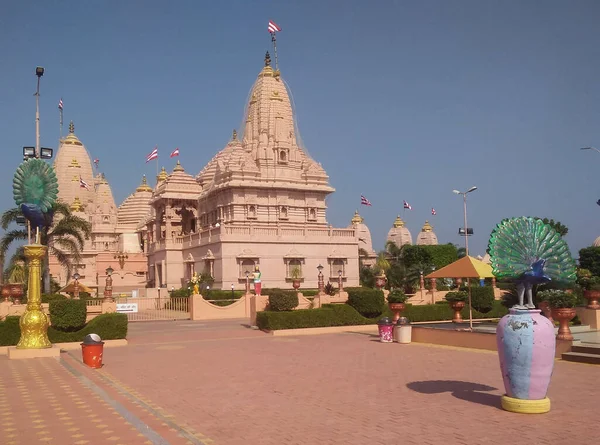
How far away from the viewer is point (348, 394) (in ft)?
36.7

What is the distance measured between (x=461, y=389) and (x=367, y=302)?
15443 mm

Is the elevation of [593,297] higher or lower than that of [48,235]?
lower

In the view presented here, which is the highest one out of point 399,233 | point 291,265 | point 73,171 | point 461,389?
point 73,171

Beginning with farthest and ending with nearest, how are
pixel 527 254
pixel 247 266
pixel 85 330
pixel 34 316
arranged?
pixel 247 266
pixel 85 330
pixel 34 316
pixel 527 254

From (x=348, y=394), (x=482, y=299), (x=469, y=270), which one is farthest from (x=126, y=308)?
(x=348, y=394)

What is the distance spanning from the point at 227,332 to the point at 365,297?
6.09 meters

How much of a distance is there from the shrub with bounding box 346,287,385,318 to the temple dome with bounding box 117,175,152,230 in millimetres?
60344

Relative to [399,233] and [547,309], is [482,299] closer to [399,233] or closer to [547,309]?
[547,309]

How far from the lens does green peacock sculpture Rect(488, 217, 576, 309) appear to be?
1001cm

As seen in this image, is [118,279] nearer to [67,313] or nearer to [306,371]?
[67,313]

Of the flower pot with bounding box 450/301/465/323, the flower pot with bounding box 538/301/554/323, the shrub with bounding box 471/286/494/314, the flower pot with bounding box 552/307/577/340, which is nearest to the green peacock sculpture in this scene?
the flower pot with bounding box 552/307/577/340

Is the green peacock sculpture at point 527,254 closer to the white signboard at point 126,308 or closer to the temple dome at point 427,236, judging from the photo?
the white signboard at point 126,308

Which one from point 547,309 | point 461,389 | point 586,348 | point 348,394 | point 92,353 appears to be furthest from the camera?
point 547,309

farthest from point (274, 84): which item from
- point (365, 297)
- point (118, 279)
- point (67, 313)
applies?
point (67, 313)
